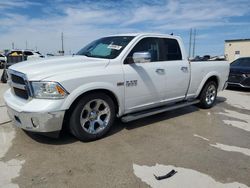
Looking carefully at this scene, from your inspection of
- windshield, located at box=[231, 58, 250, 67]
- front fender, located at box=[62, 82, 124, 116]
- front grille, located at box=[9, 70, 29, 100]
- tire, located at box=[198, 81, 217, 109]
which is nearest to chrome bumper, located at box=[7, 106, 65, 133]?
front fender, located at box=[62, 82, 124, 116]

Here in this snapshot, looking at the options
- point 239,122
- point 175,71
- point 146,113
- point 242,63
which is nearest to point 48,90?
point 146,113

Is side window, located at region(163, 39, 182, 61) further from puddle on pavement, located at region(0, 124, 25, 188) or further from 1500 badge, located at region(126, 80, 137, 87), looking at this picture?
puddle on pavement, located at region(0, 124, 25, 188)

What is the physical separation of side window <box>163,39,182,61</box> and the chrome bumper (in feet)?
8.68

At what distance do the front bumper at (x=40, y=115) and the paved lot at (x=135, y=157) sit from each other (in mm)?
400

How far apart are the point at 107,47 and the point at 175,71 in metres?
1.55

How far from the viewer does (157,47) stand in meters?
5.05

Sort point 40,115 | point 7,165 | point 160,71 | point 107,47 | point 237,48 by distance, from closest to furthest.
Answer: point 7,165 < point 40,115 < point 107,47 < point 160,71 < point 237,48

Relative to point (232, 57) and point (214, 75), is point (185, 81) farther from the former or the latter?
point (232, 57)

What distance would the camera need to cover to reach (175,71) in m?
5.18

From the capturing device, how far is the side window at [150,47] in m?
4.63

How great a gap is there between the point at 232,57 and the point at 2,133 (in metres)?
40.6

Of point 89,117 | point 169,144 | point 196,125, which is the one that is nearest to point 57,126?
point 89,117

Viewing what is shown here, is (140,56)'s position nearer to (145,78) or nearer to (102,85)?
(145,78)

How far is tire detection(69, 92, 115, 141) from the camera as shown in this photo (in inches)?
150
